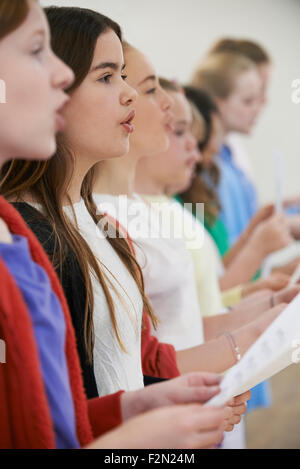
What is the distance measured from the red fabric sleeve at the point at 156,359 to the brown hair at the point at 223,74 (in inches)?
47.2

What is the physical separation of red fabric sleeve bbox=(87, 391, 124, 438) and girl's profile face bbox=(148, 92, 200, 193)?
0.63 m

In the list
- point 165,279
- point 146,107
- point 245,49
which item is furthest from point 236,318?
point 245,49

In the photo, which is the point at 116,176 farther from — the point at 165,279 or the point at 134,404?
the point at 134,404

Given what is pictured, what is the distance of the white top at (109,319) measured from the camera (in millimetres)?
548

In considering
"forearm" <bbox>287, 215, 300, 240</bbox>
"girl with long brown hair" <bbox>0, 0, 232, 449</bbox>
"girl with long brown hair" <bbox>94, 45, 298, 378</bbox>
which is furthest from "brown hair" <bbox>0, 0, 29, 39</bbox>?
"forearm" <bbox>287, 215, 300, 240</bbox>

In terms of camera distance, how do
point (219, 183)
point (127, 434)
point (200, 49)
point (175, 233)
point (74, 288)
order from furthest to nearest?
point (200, 49)
point (219, 183)
point (175, 233)
point (74, 288)
point (127, 434)

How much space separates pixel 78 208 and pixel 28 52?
0.62ft

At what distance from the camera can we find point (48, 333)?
43cm

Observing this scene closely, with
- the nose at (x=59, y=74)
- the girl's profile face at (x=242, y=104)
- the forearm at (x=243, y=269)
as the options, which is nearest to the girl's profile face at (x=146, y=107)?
the nose at (x=59, y=74)

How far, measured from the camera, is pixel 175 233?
38.3 inches

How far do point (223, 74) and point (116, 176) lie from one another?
1132mm

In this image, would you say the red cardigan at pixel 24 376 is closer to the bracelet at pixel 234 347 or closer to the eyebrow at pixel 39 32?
the eyebrow at pixel 39 32
